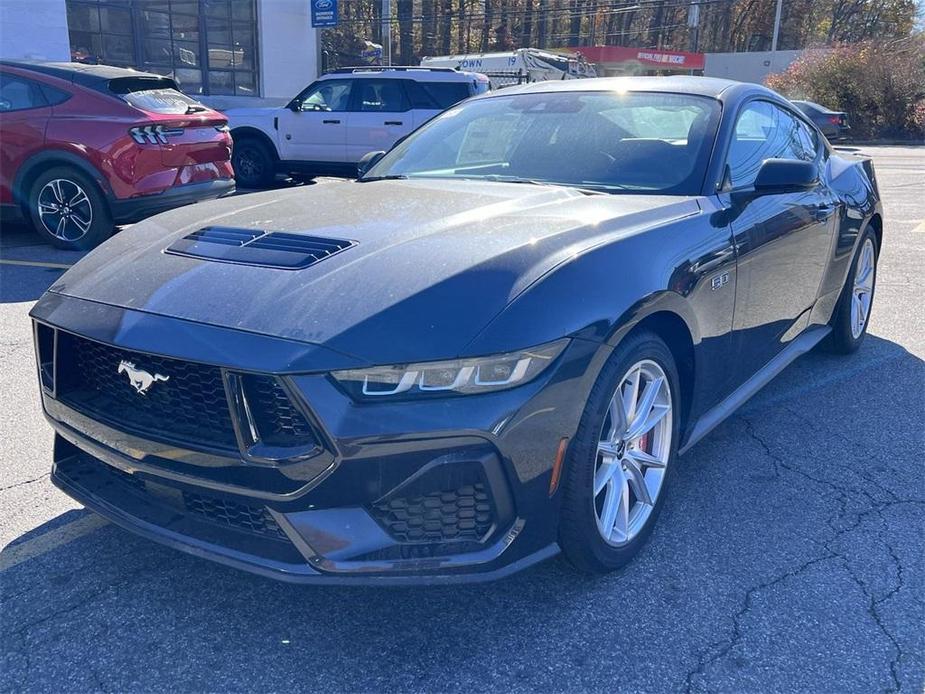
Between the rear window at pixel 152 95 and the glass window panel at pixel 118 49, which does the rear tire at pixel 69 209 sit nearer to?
the rear window at pixel 152 95

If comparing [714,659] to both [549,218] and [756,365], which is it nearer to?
[549,218]

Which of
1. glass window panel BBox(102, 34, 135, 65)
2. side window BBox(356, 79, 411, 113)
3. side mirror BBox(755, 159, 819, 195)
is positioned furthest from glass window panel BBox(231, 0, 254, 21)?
side mirror BBox(755, 159, 819, 195)

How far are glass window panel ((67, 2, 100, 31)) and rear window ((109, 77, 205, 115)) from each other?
12657 mm

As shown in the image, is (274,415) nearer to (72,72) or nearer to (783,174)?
(783,174)

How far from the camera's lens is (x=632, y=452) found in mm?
2789

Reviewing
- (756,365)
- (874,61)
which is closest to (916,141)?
(874,61)

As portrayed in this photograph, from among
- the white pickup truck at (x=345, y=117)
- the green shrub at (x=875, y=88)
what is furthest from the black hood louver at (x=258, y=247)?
the green shrub at (x=875, y=88)

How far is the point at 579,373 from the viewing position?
2324mm

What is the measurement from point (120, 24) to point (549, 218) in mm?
20839

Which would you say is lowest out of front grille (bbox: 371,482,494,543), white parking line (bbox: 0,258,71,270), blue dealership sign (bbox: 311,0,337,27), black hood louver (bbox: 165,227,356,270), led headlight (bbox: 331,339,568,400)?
white parking line (bbox: 0,258,71,270)

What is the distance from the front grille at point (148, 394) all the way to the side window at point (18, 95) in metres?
6.23

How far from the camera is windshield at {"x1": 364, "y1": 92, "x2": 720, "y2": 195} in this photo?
3.44 meters

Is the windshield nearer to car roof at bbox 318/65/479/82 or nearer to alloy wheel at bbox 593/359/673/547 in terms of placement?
alloy wheel at bbox 593/359/673/547

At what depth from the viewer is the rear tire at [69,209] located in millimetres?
7676
